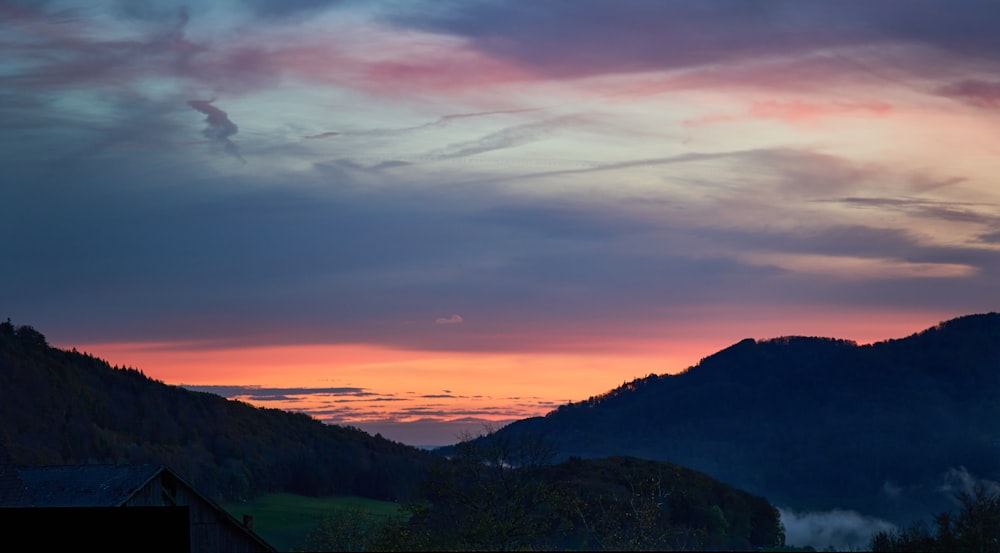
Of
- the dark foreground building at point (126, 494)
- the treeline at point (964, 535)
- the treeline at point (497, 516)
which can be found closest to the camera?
the dark foreground building at point (126, 494)

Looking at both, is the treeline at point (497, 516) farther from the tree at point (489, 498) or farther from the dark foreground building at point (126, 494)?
the dark foreground building at point (126, 494)

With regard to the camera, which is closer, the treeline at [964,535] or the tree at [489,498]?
the tree at [489,498]

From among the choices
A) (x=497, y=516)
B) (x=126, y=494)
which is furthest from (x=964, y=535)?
(x=126, y=494)

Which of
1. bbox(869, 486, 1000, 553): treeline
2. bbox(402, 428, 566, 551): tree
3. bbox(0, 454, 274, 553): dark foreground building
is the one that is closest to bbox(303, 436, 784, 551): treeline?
bbox(402, 428, 566, 551): tree

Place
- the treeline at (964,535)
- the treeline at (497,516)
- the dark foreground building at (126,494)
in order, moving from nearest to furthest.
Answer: the dark foreground building at (126,494) → the treeline at (497,516) → the treeline at (964,535)

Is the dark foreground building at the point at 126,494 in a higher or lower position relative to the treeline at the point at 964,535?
higher

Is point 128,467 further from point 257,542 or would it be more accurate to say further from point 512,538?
point 512,538

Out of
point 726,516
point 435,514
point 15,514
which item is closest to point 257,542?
point 435,514

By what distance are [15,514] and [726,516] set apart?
186126mm

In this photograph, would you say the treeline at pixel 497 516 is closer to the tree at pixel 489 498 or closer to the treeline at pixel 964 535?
the tree at pixel 489 498

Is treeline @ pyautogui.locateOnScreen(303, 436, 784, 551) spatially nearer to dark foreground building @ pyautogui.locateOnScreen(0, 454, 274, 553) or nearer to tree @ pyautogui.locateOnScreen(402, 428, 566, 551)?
tree @ pyautogui.locateOnScreen(402, 428, 566, 551)

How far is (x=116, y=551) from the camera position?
11.6m

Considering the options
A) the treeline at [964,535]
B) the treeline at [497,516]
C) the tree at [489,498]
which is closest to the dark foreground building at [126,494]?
the treeline at [497,516]

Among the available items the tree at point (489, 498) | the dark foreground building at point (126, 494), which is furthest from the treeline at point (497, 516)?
the dark foreground building at point (126, 494)
